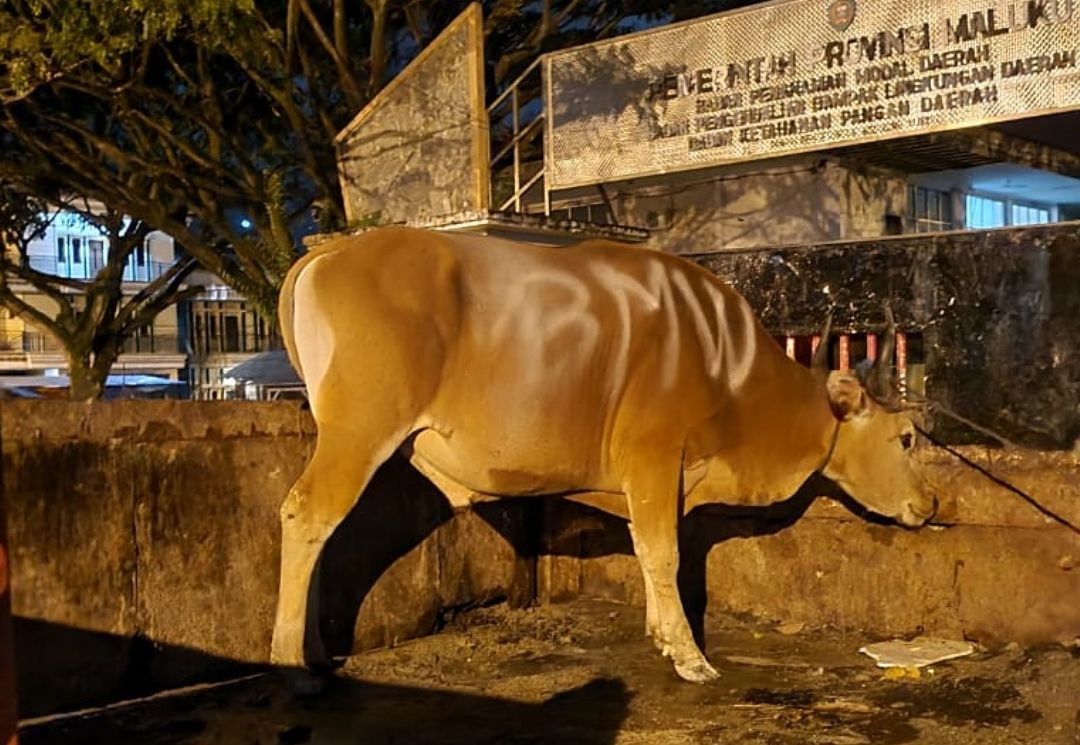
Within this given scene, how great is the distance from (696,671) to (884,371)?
213 cm

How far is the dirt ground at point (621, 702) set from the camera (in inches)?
235

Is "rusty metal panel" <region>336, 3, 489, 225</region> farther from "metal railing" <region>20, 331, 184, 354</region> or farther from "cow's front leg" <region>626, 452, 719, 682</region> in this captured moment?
"metal railing" <region>20, 331, 184, 354</region>

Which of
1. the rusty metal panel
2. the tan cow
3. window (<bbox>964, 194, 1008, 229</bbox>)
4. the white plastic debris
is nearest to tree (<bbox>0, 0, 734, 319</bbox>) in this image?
the rusty metal panel

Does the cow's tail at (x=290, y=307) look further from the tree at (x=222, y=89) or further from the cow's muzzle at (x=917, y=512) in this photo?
the tree at (x=222, y=89)

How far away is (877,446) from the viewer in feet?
24.8

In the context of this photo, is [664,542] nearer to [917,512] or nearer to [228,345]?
[917,512]

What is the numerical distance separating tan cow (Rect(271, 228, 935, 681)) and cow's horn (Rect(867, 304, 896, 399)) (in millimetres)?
80

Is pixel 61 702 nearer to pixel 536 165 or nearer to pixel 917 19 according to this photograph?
pixel 917 19

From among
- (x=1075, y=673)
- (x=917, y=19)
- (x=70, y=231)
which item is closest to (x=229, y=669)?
(x=1075, y=673)

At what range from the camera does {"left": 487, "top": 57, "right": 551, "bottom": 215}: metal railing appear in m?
11.2

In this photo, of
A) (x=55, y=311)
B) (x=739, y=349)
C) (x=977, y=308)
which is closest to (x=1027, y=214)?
(x=977, y=308)

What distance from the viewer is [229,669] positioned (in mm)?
7012

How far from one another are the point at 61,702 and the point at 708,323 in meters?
4.10

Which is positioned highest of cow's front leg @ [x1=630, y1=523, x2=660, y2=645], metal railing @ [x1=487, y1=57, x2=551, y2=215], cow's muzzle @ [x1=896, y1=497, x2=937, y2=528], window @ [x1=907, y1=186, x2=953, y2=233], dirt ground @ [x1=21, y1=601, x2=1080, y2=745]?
metal railing @ [x1=487, y1=57, x2=551, y2=215]
